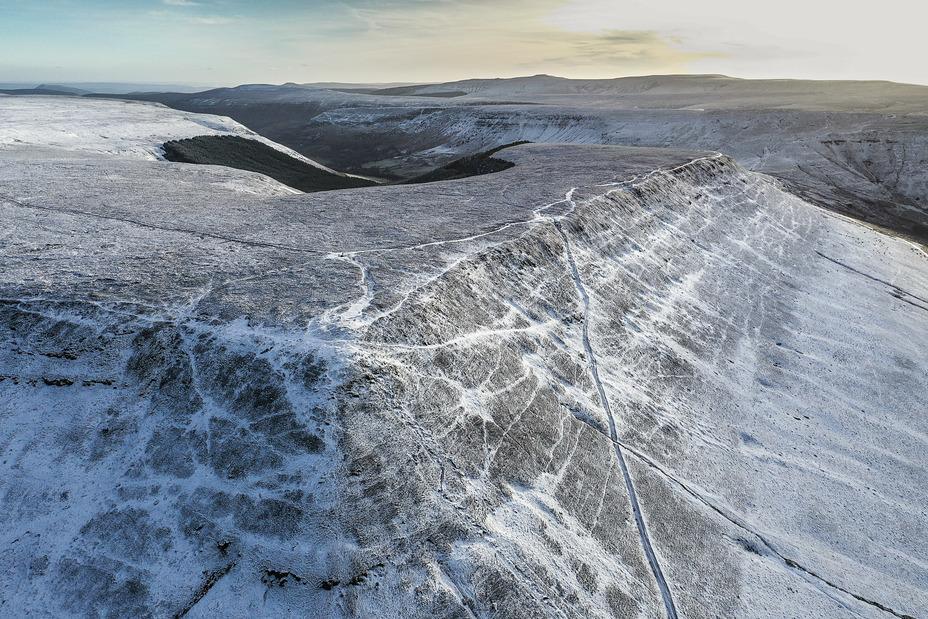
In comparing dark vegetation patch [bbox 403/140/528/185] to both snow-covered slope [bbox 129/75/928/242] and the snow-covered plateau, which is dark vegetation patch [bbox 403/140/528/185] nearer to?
the snow-covered plateau

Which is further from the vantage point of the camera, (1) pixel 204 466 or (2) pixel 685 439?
(2) pixel 685 439

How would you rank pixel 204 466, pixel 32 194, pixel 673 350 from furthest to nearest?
pixel 32 194 → pixel 673 350 → pixel 204 466

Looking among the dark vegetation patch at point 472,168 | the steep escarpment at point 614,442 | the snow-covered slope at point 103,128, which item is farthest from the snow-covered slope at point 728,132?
the steep escarpment at point 614,442

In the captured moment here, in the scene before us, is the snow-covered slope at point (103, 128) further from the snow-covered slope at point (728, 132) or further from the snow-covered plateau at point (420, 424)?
the snow-covered slope at point (728, 132)

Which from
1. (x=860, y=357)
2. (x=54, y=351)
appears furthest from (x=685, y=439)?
(x=54, y=351)

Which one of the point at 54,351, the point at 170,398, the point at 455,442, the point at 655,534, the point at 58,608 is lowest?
the point at 655,534

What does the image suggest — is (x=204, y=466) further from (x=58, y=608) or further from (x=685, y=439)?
(x=685, y=439)

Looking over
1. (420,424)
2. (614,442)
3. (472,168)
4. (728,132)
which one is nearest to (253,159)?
(472,168)

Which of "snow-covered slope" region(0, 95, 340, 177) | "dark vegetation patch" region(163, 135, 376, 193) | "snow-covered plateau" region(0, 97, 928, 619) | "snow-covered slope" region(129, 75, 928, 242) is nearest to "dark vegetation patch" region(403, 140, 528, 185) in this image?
"dark vegetation patch" region(163, 135, 376, 193)
